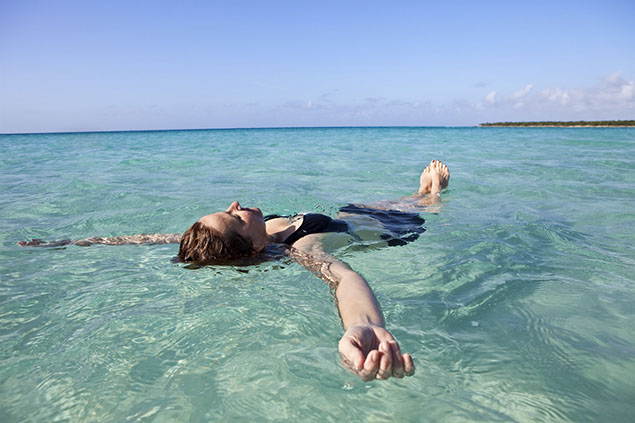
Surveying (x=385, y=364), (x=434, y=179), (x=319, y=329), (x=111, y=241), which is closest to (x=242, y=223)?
(x=319, y=329)

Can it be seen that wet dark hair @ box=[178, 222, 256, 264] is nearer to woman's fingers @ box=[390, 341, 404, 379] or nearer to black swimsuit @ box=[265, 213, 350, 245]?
black swimsuit @ box=[265, 213, 350, 245]

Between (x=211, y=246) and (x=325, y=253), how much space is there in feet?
3.19

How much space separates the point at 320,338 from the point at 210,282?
123cm

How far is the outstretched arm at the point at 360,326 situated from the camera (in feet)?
4.58

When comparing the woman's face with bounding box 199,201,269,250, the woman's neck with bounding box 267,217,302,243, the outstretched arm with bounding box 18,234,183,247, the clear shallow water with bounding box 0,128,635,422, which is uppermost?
the woman's face with bounding box 199,201,269,250

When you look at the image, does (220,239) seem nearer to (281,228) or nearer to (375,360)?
(281,228)

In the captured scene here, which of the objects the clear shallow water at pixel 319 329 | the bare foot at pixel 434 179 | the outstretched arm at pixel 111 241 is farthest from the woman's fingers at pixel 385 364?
the bare foot at pixel 434 179

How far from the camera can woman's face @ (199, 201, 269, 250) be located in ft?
10.6

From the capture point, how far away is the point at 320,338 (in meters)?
2.21

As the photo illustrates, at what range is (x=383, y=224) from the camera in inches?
175

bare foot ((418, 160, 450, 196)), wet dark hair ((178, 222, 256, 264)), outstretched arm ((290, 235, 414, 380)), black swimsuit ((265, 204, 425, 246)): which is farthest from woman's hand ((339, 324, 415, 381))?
bare foot ((418, 160, 450, 196))

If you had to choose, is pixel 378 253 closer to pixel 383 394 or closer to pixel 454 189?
pixel 383 394

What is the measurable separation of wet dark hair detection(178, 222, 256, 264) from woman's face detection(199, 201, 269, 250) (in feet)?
0.14

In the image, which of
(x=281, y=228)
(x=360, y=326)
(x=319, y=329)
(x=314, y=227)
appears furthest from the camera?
(x=281, y=228)
